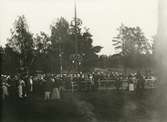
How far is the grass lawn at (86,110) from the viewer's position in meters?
21.5

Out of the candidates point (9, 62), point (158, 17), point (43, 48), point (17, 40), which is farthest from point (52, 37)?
point (158, 17)

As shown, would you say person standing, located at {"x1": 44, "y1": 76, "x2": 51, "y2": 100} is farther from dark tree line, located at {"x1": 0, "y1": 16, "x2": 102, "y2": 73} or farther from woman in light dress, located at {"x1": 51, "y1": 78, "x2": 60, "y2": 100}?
dark tree line, located at {"x1": 0, "y1": 16, "x2": 102, "y2": 73}

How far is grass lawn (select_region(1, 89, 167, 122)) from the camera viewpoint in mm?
21531

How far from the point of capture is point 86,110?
22562 millimetres

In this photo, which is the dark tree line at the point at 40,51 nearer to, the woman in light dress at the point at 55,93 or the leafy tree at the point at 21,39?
the leafy tree at the point at 21,39

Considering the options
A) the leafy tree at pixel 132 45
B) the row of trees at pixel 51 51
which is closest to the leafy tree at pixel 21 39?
the row of trees at pixel 51 51

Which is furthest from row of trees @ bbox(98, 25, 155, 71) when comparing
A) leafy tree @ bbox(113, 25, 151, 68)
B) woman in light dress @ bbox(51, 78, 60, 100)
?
woman in light dress @ bbox(51, 78, 60, 100)

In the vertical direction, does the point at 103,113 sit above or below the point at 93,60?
below

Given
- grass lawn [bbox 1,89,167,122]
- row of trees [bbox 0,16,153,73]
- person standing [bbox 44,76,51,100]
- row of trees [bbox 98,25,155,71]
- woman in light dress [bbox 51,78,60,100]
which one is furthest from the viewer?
row of trees [bbox 98,25,155,71]

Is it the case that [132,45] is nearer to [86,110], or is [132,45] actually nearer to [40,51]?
[40,51]

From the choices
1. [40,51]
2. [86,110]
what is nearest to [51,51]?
[40,51]

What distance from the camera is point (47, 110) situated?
2242 cm

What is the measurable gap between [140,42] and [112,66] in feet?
29.5

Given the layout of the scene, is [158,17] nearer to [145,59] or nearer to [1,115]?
[1,115]
